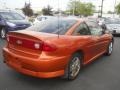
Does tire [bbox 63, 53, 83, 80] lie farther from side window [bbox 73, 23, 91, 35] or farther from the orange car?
side window [bbox 73, 23, 91, 35]

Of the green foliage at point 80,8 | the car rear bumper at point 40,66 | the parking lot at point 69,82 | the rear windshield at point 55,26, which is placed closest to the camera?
the car rear bumper at point 40,66

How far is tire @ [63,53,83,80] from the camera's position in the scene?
5094 millimetres

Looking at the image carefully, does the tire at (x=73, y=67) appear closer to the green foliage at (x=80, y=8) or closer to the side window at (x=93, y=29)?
the side window at (x=93, y=29)

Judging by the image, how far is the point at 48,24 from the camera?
5.69m

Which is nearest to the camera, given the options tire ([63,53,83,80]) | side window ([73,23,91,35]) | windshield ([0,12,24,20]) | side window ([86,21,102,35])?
tire ([63,53,83,80])

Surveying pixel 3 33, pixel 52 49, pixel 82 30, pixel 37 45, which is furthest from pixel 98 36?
pixel 3 33

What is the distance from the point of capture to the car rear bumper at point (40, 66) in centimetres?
450

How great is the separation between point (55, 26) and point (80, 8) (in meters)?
79.7

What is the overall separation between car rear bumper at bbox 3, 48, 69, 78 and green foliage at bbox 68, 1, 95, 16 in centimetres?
7629

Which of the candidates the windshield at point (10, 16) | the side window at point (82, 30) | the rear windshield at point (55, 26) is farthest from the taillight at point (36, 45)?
the windshield at point (10, 16)

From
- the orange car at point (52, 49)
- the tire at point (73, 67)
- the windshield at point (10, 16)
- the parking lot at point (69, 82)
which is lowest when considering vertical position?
the parking lot at point (69, 82)

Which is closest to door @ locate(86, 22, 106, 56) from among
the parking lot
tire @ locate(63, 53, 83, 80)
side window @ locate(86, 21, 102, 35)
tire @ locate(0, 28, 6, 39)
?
side window @ locate(86, 21, 102, 35)

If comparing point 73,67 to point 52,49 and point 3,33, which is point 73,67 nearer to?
point 52,49

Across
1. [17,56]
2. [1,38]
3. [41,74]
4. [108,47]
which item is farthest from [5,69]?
[1,38]
